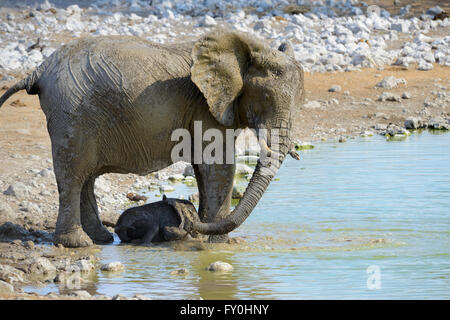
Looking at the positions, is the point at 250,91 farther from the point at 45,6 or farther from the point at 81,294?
the point at 45,6

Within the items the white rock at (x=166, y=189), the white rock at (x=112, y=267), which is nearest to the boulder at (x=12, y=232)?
the white rock at (x=112, y=267)

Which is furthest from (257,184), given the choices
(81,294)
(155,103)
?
(81,294)

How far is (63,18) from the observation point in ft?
85.5

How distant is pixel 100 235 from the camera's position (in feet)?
29.9

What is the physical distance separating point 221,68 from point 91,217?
6.95ft

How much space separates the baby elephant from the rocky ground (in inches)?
18.9

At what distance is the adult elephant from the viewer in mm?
8047

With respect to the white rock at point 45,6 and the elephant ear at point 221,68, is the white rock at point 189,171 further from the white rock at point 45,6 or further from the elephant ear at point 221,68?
the white rock at point 45,6

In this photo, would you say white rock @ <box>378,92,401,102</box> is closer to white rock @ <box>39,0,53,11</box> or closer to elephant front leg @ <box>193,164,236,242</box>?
elephant front leg @ <box>193,164,236,242</box>

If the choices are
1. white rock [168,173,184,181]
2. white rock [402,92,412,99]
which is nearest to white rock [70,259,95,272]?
white rock [168,173,184,181]

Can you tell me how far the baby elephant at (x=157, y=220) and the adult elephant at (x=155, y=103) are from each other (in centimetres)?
28
